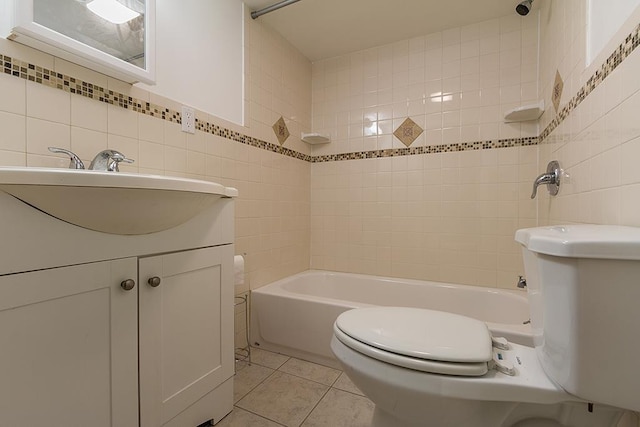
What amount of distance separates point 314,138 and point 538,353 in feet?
6.50

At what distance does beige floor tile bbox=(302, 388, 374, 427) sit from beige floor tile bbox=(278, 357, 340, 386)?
0.11m

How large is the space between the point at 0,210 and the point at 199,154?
0.96 m

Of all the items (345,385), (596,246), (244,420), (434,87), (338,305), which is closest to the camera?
(596,246)

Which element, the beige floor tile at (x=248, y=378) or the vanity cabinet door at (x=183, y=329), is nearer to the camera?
the vanity cabinet door at (x=183, y=329)

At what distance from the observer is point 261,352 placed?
1.77 meters

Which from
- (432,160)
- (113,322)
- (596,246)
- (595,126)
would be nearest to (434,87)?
(432,160)

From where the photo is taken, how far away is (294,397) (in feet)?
4.33

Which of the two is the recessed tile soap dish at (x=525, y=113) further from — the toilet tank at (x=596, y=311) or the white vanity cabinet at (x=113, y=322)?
the white vanity cabinet at (x=113, y=322)

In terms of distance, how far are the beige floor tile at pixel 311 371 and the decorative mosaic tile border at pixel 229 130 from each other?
4.37 feet

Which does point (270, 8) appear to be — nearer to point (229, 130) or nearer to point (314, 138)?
point (229, 130)

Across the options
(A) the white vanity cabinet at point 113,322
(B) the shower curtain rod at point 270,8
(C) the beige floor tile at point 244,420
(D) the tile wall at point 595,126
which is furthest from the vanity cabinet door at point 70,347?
(B) the shower curtain rod at point 270,8

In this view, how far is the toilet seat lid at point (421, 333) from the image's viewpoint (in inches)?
27.8

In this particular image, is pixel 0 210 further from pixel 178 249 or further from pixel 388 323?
pixel 388 323

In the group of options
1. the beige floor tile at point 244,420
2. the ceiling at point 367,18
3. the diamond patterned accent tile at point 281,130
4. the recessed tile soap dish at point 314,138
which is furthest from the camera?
the recessed tile soap dish at point 314,138
